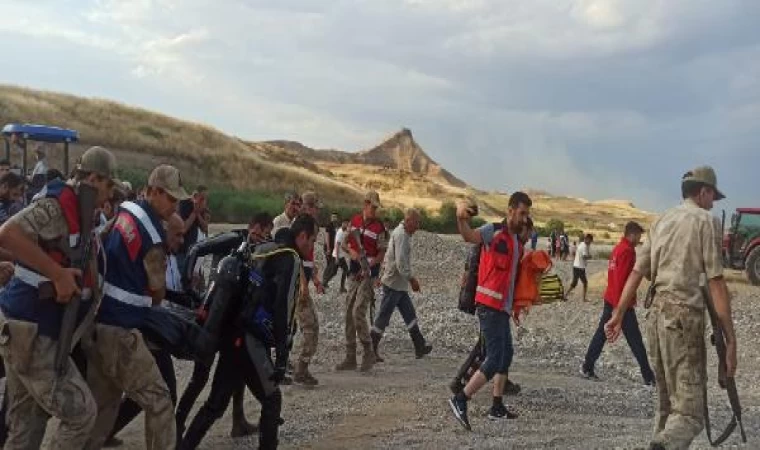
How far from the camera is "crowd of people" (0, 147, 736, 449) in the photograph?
477 cm

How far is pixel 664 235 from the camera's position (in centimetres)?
630

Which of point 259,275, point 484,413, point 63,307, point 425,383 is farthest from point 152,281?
point 425,383

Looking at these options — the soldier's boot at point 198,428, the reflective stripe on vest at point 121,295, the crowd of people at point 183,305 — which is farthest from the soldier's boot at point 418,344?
the reflective stripe on vest at point 121,295

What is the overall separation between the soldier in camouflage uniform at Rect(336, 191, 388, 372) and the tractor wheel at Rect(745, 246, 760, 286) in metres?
15.9

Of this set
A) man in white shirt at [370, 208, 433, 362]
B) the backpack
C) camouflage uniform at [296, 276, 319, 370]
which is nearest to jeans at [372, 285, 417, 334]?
man in white shirt at [370, 208, 433, 362]

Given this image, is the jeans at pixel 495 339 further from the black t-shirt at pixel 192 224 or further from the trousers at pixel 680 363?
the black t-shirt at pixel 192 224

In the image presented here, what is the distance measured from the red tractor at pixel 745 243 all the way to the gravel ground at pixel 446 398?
7369 millimetres

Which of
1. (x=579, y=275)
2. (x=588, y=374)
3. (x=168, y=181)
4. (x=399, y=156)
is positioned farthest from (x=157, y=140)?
(x=399, y=156)

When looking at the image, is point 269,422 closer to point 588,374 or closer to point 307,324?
point 307,324

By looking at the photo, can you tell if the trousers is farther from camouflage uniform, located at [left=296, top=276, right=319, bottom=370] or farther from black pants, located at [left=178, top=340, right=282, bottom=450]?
camouflage uniform, located at [left=296, top=276, right=319, bottom=370]

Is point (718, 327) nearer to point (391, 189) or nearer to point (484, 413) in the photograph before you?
point (484, 413)

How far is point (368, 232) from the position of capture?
11.2 metres

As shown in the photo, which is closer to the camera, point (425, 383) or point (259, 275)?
point (259, 275)

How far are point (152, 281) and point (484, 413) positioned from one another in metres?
4.33
